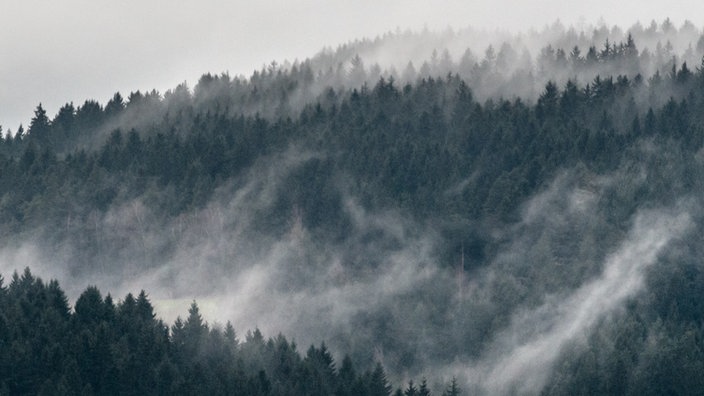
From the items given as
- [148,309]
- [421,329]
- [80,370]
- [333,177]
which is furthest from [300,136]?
[80,370]

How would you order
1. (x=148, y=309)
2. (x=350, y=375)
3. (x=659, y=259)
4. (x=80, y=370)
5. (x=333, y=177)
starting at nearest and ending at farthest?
(x=80, y=370) < (x=350, y=375) < (x=148, y=309) < (x=659, y=259) < (x=333, y=177)

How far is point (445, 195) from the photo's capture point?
572 ft

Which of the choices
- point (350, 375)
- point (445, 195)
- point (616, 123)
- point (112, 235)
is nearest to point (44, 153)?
point (112, 235)

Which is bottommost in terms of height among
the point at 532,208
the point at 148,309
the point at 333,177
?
the point at 148,309

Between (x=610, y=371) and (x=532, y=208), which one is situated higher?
(x=532, y=208)

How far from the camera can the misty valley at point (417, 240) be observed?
146 m

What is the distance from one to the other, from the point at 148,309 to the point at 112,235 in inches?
1866

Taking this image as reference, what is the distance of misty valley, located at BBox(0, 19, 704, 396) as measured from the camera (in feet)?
477

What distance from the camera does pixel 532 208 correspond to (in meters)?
167

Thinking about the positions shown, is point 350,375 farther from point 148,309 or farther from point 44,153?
point 44,153

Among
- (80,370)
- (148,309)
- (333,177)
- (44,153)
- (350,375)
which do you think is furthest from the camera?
(44,153)

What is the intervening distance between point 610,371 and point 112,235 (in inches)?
2502

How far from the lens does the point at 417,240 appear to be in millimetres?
169750

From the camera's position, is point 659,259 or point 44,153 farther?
point 44,153
